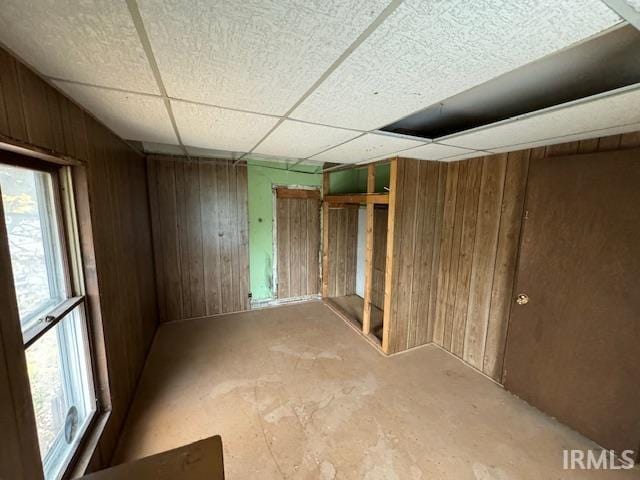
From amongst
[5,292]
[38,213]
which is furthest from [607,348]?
[38,213]

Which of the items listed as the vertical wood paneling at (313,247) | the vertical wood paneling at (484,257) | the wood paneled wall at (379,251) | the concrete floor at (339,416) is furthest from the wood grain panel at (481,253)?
the vertical wood paneling at (313,247)

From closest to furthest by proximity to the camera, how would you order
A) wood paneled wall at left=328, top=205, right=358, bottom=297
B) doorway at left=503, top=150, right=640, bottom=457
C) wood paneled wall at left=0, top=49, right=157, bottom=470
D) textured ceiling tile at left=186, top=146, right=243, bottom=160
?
wood paneled wall at left=0, top=49, right=157, bottom=470 → doorway at left=503, top=150, right=640, bottom=457 → textured ceiling tile at left=186, top=146, right=243, bottom=160 → wood paneled wall at left=328, top=205, right=358, bottom=297

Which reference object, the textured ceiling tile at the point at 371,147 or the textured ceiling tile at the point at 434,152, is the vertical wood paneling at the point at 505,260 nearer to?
the textured ceiling tile at the point at 434,152

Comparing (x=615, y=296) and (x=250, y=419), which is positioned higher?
(x=615, y=296)

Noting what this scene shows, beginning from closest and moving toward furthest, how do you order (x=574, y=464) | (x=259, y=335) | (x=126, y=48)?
(x=126, y=48)
(x=574, y=464)
(x=259, y=335)

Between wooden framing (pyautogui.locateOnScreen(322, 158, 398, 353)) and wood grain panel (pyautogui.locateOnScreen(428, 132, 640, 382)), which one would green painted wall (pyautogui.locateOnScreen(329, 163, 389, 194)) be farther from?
wood grain panel (pyautogui.locateOnScreen(428, 132, 640, 382))

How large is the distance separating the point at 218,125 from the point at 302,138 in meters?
0.60

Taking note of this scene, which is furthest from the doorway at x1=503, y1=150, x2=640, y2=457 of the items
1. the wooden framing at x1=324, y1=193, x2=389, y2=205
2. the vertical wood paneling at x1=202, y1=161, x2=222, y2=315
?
the vertical wood paneling at x1=202, y1=161, x2=222, y2=315

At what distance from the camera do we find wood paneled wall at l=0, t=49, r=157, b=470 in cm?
97

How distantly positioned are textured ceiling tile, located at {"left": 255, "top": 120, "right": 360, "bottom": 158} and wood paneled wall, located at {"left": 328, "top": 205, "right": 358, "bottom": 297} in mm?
1919

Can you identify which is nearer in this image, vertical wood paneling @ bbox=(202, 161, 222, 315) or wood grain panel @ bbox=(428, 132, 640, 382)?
wood grain panel @ bbox=(428, 132, 640, 382)

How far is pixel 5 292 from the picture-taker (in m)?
0.82

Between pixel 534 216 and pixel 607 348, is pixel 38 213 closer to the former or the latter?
pixel 534 216

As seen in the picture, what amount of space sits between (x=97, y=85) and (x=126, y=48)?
18.7 inches
